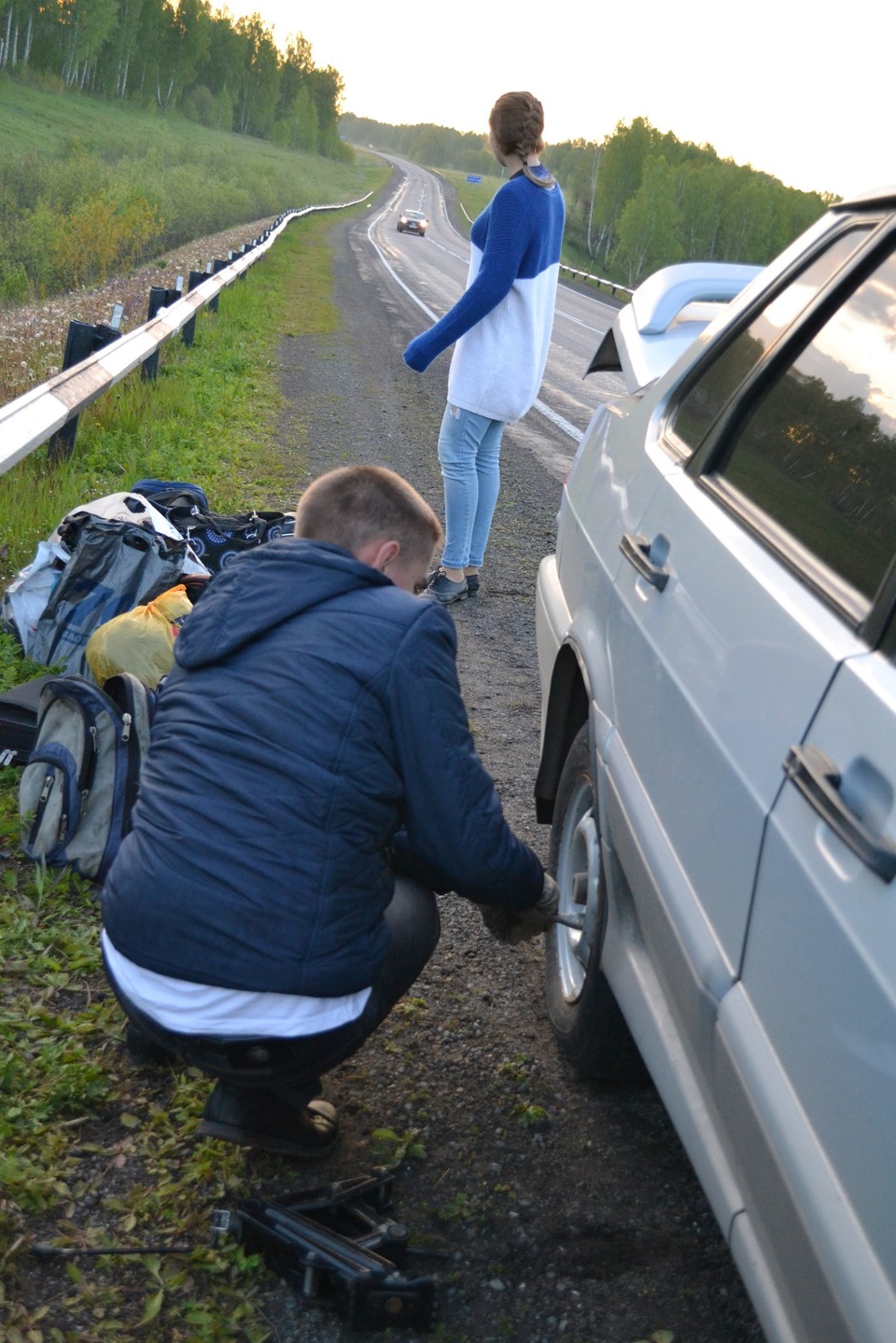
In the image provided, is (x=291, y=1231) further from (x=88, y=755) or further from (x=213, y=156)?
(x=213, y=156)

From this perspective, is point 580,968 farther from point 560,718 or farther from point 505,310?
point 505,310

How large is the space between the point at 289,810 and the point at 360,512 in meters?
0.61

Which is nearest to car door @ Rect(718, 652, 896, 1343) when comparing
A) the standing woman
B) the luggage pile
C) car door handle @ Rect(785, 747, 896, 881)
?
car door handle @ Rect(785, 747, 896, 881)

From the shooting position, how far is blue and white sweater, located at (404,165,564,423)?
18.2 feet

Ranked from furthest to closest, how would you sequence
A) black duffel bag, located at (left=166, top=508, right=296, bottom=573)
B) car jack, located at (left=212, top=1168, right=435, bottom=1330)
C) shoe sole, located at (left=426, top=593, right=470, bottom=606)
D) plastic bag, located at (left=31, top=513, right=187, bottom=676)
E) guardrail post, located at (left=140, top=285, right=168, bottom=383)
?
guardrail post, located at (left=140, top=285, right=168, bottom=383) → shoe sole, located at (left=426, top=593, right=470, bottom=606) → black duffel bag, located at (left=166, top=508, right=296, bottom=573) → plastic bag, located at (left=31, top=513, right=187, bottom=676) → car jack, located at (left=212, top=1168, right=435, bottom=1330)

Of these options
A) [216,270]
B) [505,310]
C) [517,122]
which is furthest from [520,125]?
[216,270]

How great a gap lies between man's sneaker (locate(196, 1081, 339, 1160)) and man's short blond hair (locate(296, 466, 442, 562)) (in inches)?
42.4

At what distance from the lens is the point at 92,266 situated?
→ 68.9 ft

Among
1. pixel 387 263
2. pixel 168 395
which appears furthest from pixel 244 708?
pixel 387 263

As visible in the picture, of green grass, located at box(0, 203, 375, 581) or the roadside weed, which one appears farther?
green grass, located at box(0, 203, 375, 581)

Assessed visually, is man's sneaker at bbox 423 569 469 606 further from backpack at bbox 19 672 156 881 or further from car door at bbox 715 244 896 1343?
car door at bbox 715 244 896 1343

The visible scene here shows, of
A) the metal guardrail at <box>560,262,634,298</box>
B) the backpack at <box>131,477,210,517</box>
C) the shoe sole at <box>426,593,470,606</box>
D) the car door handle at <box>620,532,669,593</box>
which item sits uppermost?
the car door handle at <box>620,532,669,593</box>

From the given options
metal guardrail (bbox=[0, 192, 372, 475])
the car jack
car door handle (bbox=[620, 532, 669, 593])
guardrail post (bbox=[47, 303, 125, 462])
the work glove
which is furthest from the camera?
guardrail post (bbox=[47, 303, 125, 462])

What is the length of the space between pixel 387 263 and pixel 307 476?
2678 centimetres
